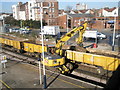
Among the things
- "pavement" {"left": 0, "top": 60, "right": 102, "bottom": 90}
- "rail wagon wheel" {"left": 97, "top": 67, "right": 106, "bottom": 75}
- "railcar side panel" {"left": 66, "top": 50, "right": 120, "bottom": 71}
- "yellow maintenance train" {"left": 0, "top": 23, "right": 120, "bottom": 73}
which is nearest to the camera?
"pavement" {"left": 0, "top": 60, "right": 102, "bottom": 90}

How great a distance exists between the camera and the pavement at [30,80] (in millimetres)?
10873

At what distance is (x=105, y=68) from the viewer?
562 inches

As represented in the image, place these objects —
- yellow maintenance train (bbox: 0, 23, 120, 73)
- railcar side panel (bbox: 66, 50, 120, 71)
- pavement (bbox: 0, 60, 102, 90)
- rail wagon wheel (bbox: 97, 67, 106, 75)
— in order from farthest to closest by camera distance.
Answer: rail wagon wheel (bbox: 97, 67, 106, 75), yellow maintenance train (bbox: 0, 23, 120, 73), railcar side panel (bbox: 66, 50, 120, 71), pavement (bbox: 0, 60, 102, 90)

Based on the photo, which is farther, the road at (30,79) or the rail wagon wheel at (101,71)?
the rail wagon wheel at (101,71)

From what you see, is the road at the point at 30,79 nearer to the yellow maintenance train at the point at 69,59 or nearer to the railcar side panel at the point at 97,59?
the yellow maintenance train at the point at 69,59

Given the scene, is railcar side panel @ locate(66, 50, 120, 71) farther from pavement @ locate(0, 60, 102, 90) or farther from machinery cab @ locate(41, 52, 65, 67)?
pavement @ locate(0, 60, 102, 90)

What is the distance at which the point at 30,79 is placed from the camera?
471 inches

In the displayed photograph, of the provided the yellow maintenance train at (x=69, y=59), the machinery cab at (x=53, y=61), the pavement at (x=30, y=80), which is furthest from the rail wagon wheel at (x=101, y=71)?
the pavement at (x=30, y=80)

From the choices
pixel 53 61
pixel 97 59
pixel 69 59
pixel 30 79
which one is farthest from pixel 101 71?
pixel 30 79

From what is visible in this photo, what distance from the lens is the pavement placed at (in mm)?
10873

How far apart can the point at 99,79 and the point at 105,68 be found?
4.50 ft

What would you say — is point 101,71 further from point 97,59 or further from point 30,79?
point 30,79

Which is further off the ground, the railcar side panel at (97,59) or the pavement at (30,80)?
the railcar side panel at (97,59)

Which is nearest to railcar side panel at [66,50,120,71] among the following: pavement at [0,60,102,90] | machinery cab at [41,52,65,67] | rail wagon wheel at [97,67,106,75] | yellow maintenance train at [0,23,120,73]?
yellow maintenance train at [0,23,120,73]
